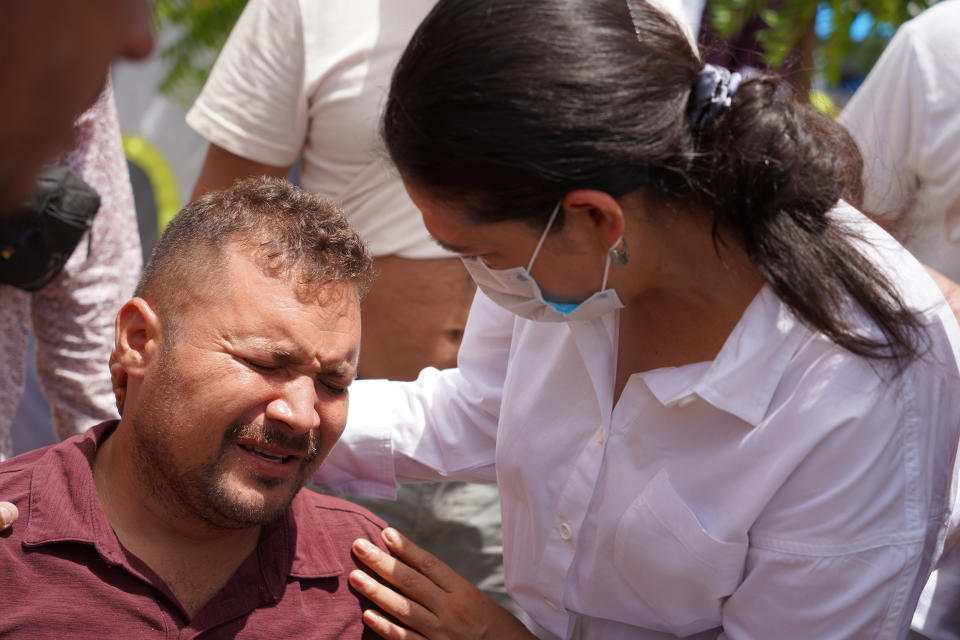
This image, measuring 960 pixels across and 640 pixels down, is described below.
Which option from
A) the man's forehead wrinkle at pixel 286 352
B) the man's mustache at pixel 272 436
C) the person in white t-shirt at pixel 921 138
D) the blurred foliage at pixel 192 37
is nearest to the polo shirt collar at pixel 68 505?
the man's mustache at pixel 272 436

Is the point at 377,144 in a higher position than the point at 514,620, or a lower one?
higher

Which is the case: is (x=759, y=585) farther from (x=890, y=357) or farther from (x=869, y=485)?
(x=890, y=357)

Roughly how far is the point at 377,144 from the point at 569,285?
88cm

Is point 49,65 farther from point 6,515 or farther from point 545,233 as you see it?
point 6,515

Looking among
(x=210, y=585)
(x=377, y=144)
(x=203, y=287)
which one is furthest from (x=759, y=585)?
(x=377, y=144)

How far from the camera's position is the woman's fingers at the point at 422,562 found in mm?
2102

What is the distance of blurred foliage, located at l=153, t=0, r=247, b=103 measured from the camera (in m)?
5.81

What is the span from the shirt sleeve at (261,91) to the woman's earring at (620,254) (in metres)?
1.18

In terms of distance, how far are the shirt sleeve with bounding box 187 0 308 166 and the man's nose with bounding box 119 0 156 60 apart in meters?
2.02

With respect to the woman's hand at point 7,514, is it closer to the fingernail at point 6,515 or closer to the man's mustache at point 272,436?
the fingernail at point 6,515

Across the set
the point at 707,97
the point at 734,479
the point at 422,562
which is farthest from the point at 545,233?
the point at 422,562

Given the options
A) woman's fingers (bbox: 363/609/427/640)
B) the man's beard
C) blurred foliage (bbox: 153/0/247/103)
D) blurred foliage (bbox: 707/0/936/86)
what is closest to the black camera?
the man's beard

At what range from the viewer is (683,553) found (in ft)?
5.99

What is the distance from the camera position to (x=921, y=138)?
2.47 meters
